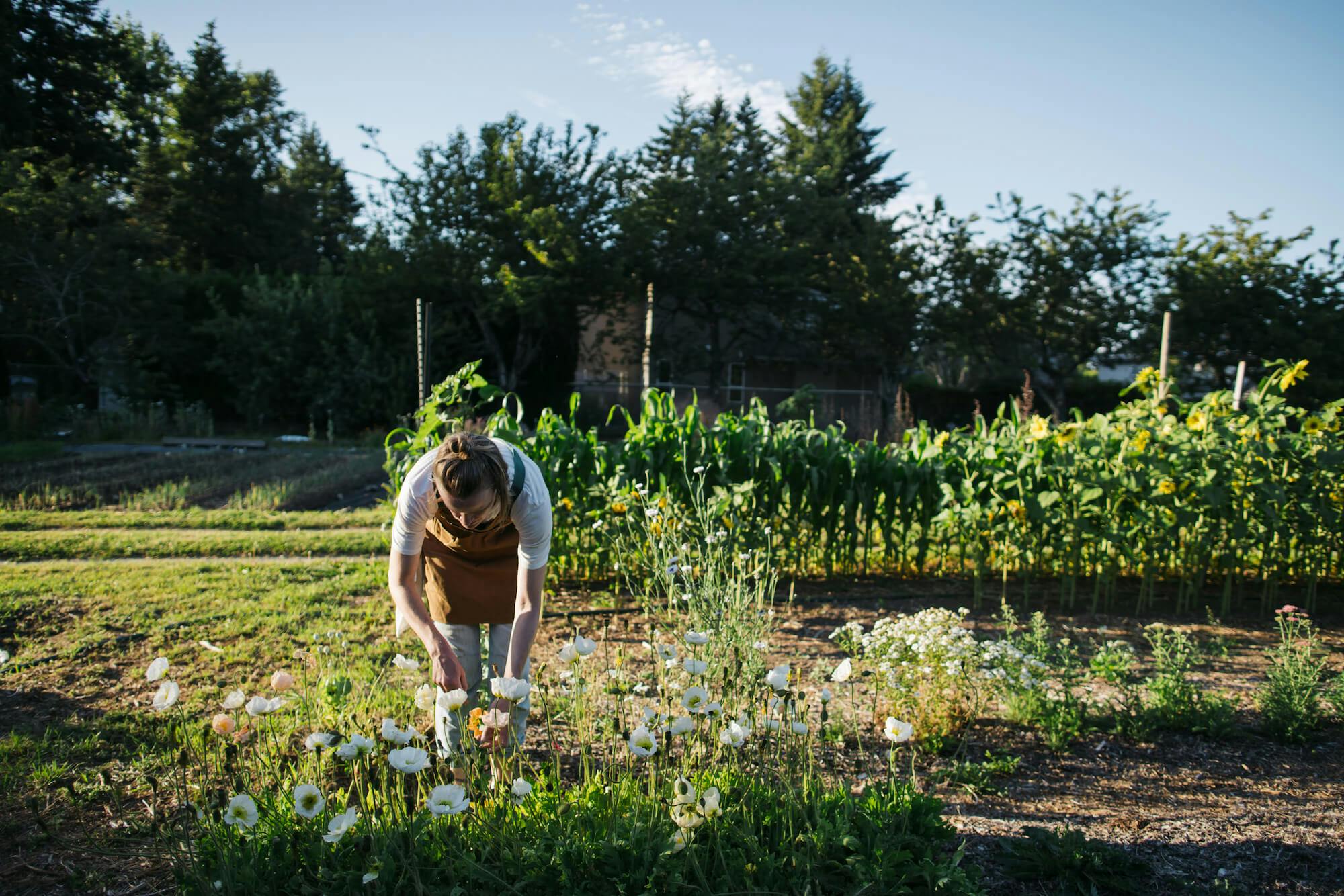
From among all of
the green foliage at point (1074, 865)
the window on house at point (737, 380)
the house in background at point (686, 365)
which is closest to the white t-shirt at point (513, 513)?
the green foliage at point (1074, 865)

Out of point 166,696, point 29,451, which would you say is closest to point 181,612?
point 166,696

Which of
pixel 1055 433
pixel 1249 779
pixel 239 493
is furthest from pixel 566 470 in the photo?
pixel 239 493

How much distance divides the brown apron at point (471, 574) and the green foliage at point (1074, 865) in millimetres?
1542

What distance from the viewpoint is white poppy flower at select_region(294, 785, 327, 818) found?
1.60m

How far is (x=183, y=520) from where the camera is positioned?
279 inches

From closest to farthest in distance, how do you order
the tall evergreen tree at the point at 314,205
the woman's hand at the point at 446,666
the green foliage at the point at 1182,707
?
1. the woman's hand at the point at 446,666
2. the green foliage at the point at 1182,707
3. the tall evergreen tree at the point at 314,205

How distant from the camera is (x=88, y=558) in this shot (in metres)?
5.69

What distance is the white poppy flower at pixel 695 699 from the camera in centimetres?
189

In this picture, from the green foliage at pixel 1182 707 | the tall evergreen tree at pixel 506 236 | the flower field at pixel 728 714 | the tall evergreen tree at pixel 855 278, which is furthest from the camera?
the tall evergreen tree at pixel 855 278

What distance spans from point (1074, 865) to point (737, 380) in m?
19.9

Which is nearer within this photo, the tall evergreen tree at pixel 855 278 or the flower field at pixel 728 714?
the flower field at pixel 728 714

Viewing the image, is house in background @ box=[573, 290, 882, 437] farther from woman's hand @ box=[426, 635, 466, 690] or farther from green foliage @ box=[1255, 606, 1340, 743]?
woman's hand @ box=[426, 635, 466, 690]

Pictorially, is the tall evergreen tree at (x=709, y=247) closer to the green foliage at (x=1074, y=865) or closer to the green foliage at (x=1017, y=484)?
the green foliage at (x=1017, y=484)

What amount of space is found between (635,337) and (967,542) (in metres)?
14.1
